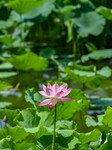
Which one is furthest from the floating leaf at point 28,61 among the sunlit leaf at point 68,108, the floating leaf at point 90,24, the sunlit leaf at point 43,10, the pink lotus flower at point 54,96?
the pink lotus flower at point 54,96

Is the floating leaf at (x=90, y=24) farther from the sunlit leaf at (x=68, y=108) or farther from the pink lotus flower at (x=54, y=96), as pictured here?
the pink lotus flower at (x=54, y=96)

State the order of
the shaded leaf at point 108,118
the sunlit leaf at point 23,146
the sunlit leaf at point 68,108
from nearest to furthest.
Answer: the sunlit leaf at point 23,146 < the shaded leaf at point 108,118 < the sunlit leaf at point 68,108

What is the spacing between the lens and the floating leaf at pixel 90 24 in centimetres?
364

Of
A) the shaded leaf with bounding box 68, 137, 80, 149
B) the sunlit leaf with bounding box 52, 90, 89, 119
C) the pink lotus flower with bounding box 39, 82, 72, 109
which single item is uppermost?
the pink lotus flower with bounding box 39, 82, 72, 109

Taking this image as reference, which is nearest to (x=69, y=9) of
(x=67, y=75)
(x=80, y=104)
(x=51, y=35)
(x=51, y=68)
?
Result: (x=51, y=68)

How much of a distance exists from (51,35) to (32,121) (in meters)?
2.60

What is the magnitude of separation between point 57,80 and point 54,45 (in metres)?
2.07

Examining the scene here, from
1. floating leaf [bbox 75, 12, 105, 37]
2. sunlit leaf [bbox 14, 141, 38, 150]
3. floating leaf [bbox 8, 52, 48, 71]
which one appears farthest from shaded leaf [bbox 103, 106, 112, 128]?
floating leaf [bbox 75, 12, 105, 37]

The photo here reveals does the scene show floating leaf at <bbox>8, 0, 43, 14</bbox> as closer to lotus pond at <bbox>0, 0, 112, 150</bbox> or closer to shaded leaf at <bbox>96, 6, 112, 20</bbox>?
lotus pond at <bbox>0, 0, 112, 150</bbox>

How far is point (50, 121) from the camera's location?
73.1 inches

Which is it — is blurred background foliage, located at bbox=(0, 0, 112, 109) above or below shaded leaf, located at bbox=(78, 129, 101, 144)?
below

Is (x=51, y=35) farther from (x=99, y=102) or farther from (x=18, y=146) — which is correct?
(x=18, y=146)

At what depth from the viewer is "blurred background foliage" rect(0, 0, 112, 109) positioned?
10.2 ft

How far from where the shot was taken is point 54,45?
4.31 meters
